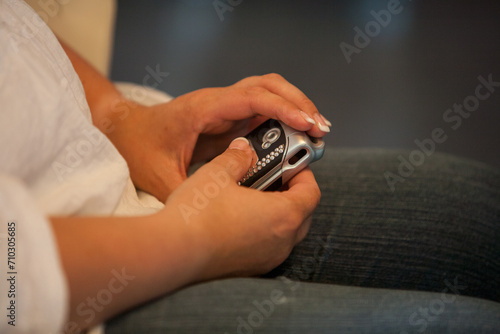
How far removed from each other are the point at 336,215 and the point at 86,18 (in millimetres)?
707

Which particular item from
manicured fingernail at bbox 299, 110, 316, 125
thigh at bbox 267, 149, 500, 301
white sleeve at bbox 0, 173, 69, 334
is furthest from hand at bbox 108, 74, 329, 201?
white sleeve at bbox 0, 173, 69, 334

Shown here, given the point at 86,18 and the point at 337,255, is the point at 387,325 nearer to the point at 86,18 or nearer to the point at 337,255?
the point at 337,255

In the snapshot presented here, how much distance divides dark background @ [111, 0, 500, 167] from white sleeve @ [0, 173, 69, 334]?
983 mm

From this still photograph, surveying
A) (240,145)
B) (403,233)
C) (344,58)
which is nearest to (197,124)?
(240,145)

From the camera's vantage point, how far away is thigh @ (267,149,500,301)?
1.57ft

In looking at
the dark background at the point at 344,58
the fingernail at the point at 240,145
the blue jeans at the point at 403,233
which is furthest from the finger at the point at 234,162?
the dark background at the point at 344,58

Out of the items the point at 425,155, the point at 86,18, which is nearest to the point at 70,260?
the point at 425,155

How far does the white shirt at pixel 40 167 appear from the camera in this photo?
0.25 m

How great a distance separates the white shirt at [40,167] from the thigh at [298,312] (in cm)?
8

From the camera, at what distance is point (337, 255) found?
49 cm

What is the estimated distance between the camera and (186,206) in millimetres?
347

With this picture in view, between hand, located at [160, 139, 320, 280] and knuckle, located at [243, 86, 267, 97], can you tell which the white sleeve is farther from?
knuckle, located at [243, 86, 267, 97]

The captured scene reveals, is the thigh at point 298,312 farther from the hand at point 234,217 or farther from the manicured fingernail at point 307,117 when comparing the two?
the manicured fingernail at point 307,117

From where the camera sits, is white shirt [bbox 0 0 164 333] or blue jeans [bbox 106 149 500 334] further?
blue jeans [bbox 106 149 500 334]
